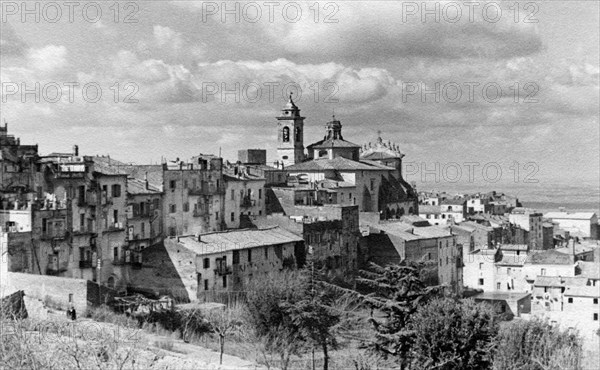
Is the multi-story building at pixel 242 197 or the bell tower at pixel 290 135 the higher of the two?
the bell tower at pixel 290 135

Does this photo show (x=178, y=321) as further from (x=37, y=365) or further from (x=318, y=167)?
(x=318, y=167)

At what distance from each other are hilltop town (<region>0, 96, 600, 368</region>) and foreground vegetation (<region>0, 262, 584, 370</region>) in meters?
3.07

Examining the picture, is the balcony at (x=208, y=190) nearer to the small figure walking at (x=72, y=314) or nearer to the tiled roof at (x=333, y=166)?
the tiled roof at (x=333, y=166)

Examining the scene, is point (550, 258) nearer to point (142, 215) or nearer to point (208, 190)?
point (208, 190)

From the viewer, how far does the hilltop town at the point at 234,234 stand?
42750mm

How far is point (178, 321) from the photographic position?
4053 centimetres

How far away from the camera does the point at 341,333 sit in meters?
44.1

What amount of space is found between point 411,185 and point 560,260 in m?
23.2

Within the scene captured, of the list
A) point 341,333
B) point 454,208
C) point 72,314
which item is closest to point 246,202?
point 341,333

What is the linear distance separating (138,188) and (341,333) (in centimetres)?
1610

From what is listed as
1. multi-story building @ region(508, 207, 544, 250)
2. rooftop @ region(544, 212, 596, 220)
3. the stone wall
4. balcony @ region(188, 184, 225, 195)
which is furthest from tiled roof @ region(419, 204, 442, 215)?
the stone wall

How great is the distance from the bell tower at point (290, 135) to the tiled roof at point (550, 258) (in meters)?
25.2

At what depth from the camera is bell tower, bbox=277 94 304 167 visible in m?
84.5

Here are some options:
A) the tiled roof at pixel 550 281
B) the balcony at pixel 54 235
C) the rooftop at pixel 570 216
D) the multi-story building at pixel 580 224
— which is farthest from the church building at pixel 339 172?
the rooftop at pixel 570 216
